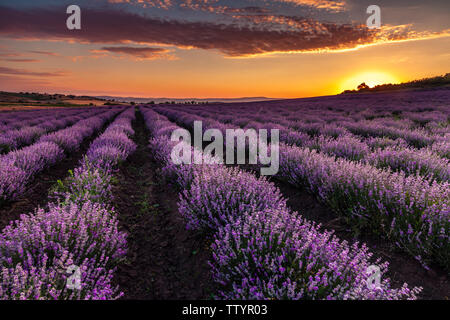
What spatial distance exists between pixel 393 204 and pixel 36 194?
544 cm

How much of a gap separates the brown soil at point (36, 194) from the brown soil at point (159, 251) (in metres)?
1.10

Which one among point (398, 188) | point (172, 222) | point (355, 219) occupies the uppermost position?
point (398, 188)

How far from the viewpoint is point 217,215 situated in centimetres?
270

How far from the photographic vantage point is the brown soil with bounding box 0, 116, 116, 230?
11.3 feet

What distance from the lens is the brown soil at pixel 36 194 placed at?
3.44m

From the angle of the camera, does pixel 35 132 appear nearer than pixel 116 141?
No

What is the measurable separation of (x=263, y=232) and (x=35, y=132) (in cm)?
982

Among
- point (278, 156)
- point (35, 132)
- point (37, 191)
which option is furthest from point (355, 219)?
point (35, 132)

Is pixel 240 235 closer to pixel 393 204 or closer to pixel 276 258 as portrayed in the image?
pixel 276 258

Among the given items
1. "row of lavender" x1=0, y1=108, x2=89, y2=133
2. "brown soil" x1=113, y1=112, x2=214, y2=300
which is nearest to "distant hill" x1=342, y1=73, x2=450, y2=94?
"brown soil" x1=113, y1=112, x2=214, y2=300

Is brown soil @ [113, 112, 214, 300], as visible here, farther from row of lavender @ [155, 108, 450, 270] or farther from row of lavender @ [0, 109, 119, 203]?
row of lavender @ [155, 108, 450, 270]

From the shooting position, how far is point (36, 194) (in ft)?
14.0

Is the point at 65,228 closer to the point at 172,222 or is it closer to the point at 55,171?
the point at 172,222

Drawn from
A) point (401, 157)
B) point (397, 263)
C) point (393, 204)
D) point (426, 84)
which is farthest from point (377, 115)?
point (426, 84)
